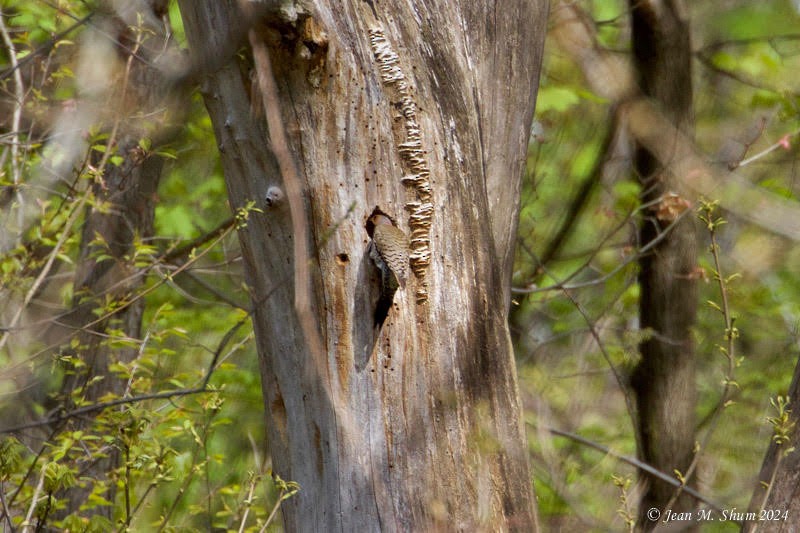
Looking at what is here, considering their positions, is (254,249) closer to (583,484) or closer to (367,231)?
(367,231)

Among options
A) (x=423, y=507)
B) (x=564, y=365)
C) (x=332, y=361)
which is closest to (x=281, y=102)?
(x=332, y=361)

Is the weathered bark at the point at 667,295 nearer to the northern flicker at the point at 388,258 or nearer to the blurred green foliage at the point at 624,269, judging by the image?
the blurred green foliage at the point at 624,269

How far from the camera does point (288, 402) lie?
76.9 inches

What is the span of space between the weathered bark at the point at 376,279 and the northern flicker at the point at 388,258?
3cm

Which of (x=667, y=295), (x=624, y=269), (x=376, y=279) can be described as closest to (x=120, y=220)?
(x=624, y=269)

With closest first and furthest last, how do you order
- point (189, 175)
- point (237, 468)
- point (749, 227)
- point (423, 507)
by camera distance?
point (423, 507) < point (237, 468) < point (749, 227) < point (189, 175)

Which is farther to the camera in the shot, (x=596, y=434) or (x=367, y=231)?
(x=596, y=434)

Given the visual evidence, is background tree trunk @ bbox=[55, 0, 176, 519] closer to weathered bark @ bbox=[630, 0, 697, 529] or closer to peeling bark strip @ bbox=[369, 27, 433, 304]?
peeling bark strip @ bbox=[369, 27, 433, 304]

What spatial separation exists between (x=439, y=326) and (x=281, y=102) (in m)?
0.62

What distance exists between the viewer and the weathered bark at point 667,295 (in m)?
4.33

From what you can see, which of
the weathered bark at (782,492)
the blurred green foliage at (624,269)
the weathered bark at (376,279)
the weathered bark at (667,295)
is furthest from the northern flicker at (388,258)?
the weathered bark at (667,295)

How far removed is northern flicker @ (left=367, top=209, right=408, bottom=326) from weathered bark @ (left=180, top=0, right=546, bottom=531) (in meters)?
0.03

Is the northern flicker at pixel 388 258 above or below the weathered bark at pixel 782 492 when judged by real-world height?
above

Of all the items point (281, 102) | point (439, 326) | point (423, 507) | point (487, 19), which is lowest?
point (423, 507)
